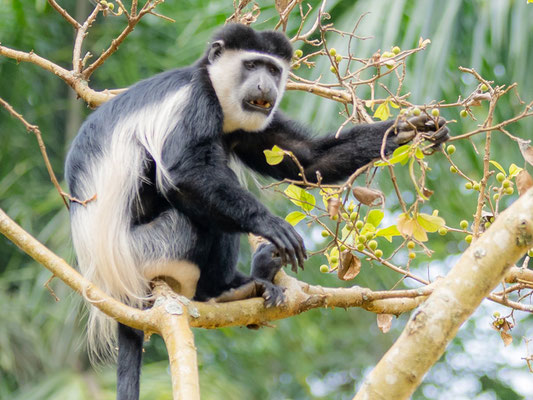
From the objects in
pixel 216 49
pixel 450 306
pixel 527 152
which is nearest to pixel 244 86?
pixel 216 49

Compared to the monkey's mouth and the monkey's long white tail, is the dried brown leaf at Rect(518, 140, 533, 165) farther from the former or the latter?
the monkey's long white tail

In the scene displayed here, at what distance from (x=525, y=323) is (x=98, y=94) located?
20.5ft

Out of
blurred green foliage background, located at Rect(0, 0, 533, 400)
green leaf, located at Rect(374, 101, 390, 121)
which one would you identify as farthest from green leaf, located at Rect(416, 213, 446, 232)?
blurred green foliage background, located at Rect(0, 0, 533, 400)

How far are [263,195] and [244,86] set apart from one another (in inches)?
45.8

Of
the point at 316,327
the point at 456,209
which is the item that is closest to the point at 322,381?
the point at 316,327

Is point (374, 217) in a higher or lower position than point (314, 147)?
lower

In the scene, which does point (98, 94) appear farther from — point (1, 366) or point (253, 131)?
point (1, 366)

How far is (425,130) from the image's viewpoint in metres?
2.03

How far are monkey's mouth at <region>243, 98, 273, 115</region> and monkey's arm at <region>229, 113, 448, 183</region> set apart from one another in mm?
188

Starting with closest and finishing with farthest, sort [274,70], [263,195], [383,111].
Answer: [383,111]
[274,70]
[263,195]

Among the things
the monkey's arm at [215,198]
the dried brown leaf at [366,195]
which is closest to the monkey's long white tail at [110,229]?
the monkey's arm at [215,198]

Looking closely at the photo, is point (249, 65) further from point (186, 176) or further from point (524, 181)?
point (524, 181)

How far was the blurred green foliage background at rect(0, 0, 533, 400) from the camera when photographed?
13.4ft

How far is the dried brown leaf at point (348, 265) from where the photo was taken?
1.66 metres
